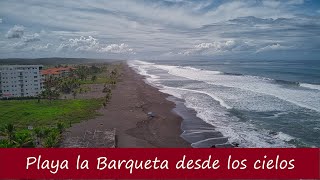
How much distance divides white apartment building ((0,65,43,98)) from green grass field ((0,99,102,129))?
7.86 metres

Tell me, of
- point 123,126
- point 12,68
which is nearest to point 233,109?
point 123,126

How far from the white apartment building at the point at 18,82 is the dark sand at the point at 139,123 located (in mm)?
19700

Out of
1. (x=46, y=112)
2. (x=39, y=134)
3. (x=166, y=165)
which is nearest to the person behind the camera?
(x=166, y=165)

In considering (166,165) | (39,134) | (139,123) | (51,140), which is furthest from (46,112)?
(166,165)

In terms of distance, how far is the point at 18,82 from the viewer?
7031 centimetres

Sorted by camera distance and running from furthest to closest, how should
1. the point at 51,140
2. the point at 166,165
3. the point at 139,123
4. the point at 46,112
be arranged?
the point at 46,112
the point at 139,123
the point at 51,140
the point at 166,165

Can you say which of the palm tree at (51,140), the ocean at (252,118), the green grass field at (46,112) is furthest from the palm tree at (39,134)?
the ocean at (252,118)

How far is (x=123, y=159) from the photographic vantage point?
55.6 feet

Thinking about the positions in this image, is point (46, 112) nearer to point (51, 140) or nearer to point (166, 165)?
point (51, 140)

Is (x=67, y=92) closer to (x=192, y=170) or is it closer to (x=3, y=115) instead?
(x=3, y=115)

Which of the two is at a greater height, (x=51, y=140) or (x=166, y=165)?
(x=166, y=165)

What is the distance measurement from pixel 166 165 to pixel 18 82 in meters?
60.2

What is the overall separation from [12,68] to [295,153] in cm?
6633

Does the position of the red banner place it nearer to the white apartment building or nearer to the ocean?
the ocean
